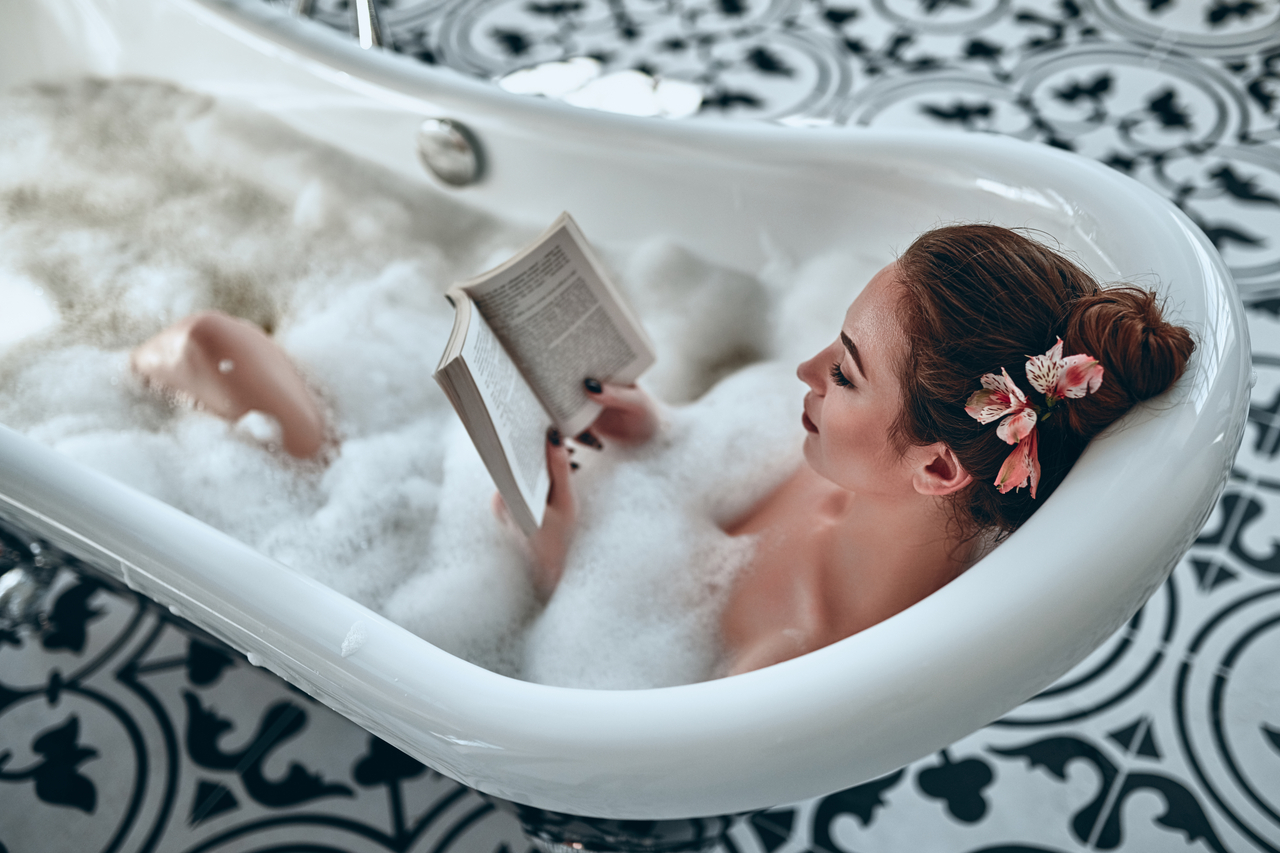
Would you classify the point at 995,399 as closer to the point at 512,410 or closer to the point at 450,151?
the point at 512,410

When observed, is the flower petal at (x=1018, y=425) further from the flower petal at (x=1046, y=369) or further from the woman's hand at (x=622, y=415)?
the woman's hand at (x=622, y=415)

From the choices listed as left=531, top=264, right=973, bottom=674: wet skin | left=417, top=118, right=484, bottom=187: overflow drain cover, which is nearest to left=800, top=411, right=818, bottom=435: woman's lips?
left=531, top=264, right=973, bottom=674: wet skin

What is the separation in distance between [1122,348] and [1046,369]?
6cm

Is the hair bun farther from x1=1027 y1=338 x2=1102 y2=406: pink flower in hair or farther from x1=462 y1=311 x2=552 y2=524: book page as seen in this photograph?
x1=462 y1=311 x2=552 y2=524: book page

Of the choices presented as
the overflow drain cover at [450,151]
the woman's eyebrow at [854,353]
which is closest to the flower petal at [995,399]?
the woman's eyebrow at [854,353]

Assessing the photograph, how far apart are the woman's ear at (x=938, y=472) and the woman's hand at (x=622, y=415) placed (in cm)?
43

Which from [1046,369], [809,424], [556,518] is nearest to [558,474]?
[556,518]

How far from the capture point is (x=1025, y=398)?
0.64 meters

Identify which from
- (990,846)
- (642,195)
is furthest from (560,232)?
(990,846)

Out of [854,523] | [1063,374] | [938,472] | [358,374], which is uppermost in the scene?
[1063,374]

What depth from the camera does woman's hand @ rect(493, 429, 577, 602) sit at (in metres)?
1.02

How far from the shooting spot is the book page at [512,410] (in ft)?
2.72

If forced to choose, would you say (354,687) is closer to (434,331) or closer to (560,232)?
(560,232)

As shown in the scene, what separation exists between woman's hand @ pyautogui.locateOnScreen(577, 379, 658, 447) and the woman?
0.95 ft
